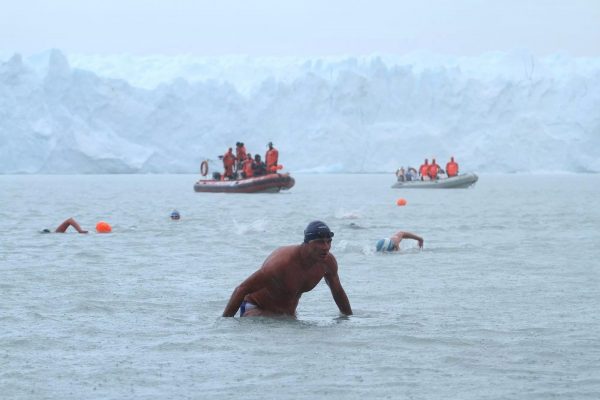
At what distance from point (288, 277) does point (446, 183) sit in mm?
49806

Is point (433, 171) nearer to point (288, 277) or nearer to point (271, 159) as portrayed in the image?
point (271, 159)

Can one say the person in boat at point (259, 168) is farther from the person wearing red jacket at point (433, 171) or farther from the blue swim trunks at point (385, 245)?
the blue swim trunks at point (385, 245)

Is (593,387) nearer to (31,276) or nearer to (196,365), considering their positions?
(196,365)

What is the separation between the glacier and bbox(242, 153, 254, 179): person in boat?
35016mm

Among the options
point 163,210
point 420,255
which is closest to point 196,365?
point 420,255

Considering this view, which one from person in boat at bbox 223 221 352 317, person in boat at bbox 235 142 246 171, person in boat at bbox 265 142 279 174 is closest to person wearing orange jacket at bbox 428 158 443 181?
person in boat at bbox 265 142 279 174

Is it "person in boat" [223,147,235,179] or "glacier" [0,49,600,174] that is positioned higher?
"glacier" [0,49,600,174]

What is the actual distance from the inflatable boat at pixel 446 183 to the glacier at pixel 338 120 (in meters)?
29.4

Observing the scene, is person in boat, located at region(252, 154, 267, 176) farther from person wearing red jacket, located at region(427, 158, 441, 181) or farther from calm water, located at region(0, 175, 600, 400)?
calm water, located at region(0, 175, 600, 400)

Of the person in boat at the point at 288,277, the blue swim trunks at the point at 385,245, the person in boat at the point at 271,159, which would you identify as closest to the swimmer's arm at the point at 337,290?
the person in boat at the point at 288,277

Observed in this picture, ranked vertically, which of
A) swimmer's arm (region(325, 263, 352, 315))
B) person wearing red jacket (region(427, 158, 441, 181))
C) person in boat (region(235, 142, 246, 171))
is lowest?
swimmer's arm (region(325, 263, 352, 315))

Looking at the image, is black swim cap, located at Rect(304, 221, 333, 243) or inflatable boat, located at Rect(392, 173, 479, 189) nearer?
black swim cap, located at Rect(304, 221, 333, 243)

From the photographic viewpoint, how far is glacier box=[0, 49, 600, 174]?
8231cm

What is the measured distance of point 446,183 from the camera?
57.9 metres
